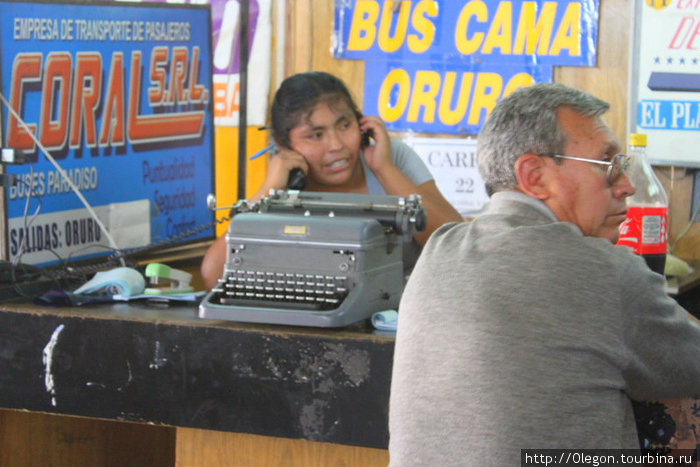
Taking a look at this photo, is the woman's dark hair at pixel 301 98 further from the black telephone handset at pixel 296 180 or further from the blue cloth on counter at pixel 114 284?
the blue cloth on counter at pixel 114 284

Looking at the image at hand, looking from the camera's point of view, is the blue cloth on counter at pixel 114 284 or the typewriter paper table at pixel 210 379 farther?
the blue cloth on counter at pixel 114 284

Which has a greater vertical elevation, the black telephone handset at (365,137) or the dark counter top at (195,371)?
the black telephone handset at (365,137)

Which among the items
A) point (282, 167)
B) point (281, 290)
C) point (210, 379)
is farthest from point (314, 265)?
point (282, 167)

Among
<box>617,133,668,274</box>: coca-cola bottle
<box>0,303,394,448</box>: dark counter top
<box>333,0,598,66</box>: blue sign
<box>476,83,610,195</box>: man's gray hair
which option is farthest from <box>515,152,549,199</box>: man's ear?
<box>333,0,598,66</box>: blue sign

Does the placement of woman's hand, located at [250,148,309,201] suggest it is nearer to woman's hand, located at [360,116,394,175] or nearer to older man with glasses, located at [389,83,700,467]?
woman's hand, located at [360,116,394,175]

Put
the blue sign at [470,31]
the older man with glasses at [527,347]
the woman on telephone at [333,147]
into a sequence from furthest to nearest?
the blue sign at [470,31] → the woman on telephone at [333,147] → the older man with glasses at [527,347]

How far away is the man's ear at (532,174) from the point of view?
5.62 ft

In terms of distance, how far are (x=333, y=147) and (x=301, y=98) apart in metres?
0.18

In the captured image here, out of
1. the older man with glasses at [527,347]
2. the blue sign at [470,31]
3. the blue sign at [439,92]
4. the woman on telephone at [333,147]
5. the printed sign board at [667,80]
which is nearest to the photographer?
the older man with glasses at [527,347]

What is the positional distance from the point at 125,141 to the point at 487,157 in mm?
1255

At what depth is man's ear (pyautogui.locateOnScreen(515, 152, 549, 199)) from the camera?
1.71 meters

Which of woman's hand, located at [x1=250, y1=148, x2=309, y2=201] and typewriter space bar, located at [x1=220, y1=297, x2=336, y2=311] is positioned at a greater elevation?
woman's hand, located at [x1=250, y1=148, x2=309, y2=201]

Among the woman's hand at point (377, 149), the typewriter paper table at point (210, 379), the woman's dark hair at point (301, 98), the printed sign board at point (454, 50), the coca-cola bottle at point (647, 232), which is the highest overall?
the printed sign board at point (454, 50)

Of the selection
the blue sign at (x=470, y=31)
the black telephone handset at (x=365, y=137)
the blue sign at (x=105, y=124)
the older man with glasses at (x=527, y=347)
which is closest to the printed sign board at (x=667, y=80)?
the blue sign at (x=470, y=31)
